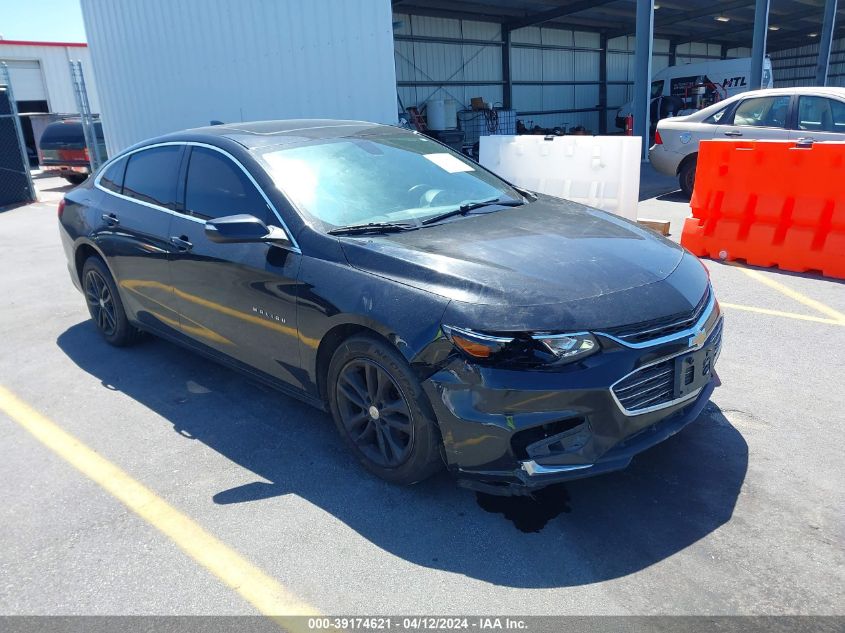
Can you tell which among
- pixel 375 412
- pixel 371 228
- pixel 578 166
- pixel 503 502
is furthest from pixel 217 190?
pixel 578 166

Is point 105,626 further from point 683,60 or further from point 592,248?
point 683,60

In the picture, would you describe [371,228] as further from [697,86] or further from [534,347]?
[697,86]

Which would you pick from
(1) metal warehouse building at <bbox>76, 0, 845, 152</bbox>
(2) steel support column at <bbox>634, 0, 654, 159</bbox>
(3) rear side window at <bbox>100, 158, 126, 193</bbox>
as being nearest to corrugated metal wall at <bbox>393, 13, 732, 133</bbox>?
(1) metal warehouse building at <bbox>76, 0, 845, 152</bbox>

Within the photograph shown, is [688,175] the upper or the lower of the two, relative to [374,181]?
lower

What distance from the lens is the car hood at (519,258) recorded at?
2805 millimetres

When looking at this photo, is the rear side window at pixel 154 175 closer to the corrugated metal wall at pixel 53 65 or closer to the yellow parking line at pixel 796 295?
the yellow parking line at pixel 796 295

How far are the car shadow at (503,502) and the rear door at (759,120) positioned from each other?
7.04 metres

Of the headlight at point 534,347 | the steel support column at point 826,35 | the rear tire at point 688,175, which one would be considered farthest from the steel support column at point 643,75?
the headlight at point 534,347

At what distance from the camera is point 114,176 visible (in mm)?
4969

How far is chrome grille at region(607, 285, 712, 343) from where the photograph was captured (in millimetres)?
2709

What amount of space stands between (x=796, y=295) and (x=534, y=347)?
404 cm

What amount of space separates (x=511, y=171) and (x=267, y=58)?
5482mm

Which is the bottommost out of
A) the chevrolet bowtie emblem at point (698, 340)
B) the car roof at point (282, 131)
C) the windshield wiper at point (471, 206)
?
the chevrolet bowtie emblem at point (698, 340)

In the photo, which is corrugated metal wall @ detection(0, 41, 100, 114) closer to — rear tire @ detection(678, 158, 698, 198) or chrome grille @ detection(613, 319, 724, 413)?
rear tire @ detection(678, 158, 698, 198)
